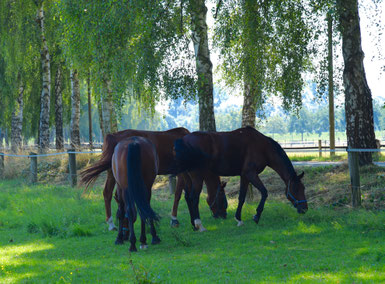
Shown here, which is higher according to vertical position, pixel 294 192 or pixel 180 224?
pixel 294 192

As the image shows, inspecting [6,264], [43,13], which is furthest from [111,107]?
[6,264]

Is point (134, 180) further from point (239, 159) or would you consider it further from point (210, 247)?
point (239, 159)

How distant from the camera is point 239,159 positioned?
30.1 feet

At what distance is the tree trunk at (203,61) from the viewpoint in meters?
12.7

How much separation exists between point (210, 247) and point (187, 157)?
201 centimetres

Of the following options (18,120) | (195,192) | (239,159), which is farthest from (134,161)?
(18,120)

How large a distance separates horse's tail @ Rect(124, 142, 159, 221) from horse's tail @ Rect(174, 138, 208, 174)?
1353 millimetres

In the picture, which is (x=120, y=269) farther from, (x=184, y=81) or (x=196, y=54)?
(x=196, y=54)

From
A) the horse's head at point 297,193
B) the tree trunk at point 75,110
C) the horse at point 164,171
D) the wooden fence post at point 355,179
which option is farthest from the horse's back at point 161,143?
the tree trunk at point 75,110

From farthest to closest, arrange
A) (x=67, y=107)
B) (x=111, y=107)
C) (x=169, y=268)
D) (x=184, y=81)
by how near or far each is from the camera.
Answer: (x=67, y=107), (x=111, y=107), (x=184, y=81), (x=169, y=268)

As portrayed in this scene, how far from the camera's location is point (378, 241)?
6.80m

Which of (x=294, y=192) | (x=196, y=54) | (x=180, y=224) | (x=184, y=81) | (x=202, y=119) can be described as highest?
(x=196, y=54)

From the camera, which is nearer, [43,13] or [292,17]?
[292,17]

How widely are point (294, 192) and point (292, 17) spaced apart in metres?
4.49
